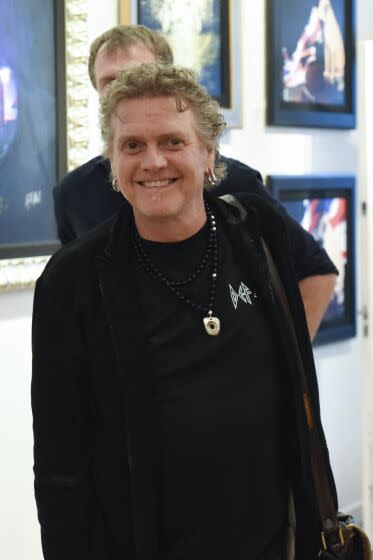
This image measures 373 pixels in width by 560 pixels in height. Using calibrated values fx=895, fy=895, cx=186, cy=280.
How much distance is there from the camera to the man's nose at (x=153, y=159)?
1540 mm

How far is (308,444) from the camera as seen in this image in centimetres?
166

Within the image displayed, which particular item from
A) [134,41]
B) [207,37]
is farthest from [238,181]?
[207,37]

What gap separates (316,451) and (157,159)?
625 millimetres

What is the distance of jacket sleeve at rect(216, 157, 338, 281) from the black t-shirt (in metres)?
0.38

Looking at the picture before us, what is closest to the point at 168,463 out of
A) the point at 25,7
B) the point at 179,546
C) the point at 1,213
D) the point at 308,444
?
the point at 179,546

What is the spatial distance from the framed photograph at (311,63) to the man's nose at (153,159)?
83.4 inches

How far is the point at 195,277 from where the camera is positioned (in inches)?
64.4

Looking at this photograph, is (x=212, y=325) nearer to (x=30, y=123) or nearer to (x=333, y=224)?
(x=30, y=123)

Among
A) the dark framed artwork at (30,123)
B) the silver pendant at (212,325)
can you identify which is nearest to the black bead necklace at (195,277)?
the silver pendant at (212,325)

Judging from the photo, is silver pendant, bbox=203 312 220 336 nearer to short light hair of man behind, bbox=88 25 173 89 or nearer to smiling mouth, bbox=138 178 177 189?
smiling mouth, bbox=138 178 177 189

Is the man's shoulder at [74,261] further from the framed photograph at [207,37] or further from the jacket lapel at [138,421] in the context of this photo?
the framed photograph at [207,37]

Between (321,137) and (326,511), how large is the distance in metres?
2.50

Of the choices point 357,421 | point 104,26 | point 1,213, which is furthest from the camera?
point 357,421

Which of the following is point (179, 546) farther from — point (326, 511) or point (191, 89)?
point (191, 89)
